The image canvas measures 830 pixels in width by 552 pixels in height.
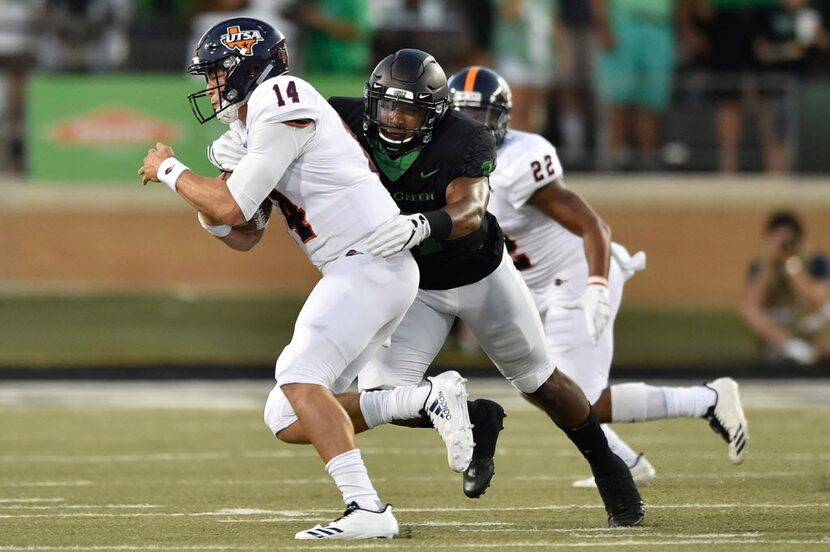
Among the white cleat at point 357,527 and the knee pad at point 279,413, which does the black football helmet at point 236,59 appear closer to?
→ the knee pad at point 279,413

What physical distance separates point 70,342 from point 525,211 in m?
7.33

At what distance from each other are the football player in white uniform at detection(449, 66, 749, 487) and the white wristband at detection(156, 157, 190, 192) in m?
1.59

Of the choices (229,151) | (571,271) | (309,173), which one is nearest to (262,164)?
(309,173)

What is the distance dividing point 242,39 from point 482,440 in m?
1.56

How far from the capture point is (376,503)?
495cm

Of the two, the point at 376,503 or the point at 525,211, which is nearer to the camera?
the point at 376,503

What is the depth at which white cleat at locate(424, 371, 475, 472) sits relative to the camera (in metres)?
5.00

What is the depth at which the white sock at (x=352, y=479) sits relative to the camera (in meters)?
4.92

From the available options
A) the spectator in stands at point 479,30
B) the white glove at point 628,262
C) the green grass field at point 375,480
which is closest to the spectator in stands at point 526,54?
the spectator in stands at point 479,30

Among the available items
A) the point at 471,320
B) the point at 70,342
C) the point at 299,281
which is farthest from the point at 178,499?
the point at 299,281

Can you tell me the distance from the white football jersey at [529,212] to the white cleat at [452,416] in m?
1.36

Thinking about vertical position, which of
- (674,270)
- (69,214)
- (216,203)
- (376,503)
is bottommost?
(674,270)

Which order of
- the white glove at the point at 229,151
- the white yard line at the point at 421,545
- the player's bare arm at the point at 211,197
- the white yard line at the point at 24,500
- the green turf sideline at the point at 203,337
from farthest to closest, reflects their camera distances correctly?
the green turf sideline at the point at 203,337 < the white yard line at the point at 24,500 < the white glove at the point at 229,151 < the player's bare arm at the point at 211,197 < the white yard line at the point at 421,545

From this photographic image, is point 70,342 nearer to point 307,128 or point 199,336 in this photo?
point 199,336
